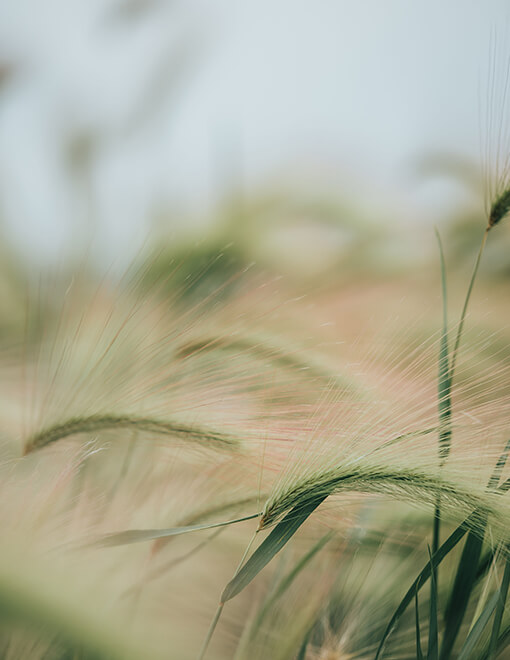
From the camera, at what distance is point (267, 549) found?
0.20 m

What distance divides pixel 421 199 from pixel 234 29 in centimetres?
26

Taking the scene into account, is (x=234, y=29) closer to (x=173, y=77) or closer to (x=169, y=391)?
(x=173, y=77)

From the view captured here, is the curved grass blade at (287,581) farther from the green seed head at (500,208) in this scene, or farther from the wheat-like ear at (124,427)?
the green seed head at (500,208)

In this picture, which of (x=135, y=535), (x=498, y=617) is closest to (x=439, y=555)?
(x=498, y=617)

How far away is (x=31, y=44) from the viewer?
20.7 inches

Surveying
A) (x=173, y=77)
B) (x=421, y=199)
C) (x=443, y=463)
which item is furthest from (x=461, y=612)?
(x=173, y=77)

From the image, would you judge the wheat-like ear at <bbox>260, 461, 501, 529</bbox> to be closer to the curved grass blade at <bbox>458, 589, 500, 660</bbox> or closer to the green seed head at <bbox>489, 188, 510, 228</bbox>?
the curved grass blade at <bbox>458, 589, 500, 660</bbox>

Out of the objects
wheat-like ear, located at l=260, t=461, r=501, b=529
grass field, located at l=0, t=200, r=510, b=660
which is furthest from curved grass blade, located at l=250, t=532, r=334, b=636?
wheat-like ear, located at l=260, t=461, r=501, b=529

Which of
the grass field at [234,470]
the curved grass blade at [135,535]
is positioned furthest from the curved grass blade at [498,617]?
the curved grass blade at [135,535]

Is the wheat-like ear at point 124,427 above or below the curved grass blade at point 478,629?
above

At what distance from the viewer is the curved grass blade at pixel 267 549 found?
19cm

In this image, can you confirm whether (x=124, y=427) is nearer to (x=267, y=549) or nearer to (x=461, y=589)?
(x=267, y=549)

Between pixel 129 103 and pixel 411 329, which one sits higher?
pixel 129 103

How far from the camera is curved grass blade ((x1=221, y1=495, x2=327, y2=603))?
191 millimetres
